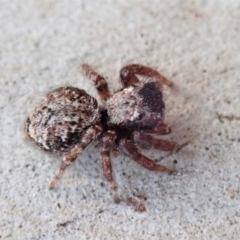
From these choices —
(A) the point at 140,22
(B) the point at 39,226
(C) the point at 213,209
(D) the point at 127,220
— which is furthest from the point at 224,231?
(A) the point at 140,22

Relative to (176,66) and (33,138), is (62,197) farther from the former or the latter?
(176,66)

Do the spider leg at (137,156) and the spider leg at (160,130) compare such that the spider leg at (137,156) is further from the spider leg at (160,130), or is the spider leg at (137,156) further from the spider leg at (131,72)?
the spider leg at (131,72)

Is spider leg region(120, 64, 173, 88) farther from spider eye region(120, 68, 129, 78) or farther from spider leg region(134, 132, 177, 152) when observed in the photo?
spider leg region(134, 132, 177, 152)

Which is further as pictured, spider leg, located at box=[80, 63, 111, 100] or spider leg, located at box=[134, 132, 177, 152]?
spider leg, located at box=[80, 63, 111, 100]

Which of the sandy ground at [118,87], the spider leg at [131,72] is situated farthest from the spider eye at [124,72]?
the sandy ground at [118,87]

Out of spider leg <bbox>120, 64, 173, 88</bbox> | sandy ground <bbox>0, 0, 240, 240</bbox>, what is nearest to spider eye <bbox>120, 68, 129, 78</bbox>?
spider leg <bbox>120, 64, 173, 88</bbox>
